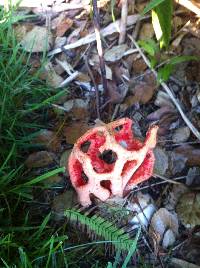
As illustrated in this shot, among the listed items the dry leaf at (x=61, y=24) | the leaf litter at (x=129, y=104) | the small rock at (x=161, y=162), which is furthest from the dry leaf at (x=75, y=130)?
the dry leaf at (x=61, y=24)

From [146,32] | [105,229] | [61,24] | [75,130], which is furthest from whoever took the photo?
[61,24]

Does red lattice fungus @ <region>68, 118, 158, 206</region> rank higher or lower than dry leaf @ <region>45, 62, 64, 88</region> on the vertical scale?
lower

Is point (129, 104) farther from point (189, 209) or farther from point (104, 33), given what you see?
point (189, 209)

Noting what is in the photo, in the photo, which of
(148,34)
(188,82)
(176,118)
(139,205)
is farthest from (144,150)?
(148,34)

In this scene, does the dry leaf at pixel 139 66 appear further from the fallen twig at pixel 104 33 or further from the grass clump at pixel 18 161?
the grass clump at pixel 18 161

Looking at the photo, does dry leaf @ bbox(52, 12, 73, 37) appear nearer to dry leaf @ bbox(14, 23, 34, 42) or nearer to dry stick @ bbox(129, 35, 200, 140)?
dry leaf @ bbox(14, 23, 34, 42)

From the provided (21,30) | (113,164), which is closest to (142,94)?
(113,164)

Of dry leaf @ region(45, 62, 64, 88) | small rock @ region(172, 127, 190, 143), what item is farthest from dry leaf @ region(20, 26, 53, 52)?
small rock @ region(172, 127, 190, 143)
